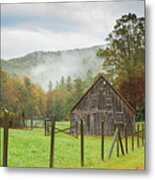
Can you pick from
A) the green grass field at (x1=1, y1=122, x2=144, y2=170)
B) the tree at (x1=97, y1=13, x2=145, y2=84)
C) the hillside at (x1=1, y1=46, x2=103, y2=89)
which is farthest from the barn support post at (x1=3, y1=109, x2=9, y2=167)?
the tree at (x1=97, y1=13, x2=145, y2=84)

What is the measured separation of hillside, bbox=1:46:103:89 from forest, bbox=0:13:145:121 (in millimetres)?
23

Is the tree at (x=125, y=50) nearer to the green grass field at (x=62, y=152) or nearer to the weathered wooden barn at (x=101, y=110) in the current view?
the weathered wooden barn at (x=101, y=110)

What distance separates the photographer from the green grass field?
9.27 feet

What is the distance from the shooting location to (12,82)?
9.58ft

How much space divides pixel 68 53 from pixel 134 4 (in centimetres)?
38

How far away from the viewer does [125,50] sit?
2.84m

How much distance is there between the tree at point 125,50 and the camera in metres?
2.81

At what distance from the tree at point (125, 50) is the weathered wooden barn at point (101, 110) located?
0.07 m

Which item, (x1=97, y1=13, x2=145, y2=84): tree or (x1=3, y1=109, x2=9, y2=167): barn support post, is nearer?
(x1=97, y1=13, x2=145, y2=84): tree

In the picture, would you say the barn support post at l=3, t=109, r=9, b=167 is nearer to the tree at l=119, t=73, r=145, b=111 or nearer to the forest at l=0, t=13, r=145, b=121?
the forest at l=0, t=13, r=145, b=121

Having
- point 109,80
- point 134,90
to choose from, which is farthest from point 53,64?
point 134,90

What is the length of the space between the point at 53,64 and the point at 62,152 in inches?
16.2

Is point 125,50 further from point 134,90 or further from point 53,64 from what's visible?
point 53,64

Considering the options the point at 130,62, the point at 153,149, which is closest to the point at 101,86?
the point at 130,62
